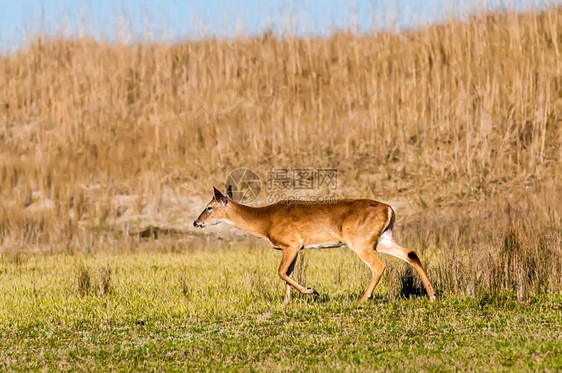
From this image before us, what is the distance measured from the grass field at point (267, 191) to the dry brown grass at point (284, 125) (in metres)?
0.08

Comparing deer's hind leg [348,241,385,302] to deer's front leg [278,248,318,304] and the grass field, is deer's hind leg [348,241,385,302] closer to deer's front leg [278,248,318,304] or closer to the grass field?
the grass field

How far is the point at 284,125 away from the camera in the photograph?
2758 cm

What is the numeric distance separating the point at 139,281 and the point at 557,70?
18068 millimetres

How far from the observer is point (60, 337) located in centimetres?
1059

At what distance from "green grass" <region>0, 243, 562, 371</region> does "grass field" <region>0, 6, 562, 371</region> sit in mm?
48

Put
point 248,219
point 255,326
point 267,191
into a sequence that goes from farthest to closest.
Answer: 1. point 267,191
2. point 248,219
3. point 255,326

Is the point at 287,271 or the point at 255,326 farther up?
the point at 287,271

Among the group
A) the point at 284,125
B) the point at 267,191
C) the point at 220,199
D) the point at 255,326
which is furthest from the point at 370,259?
the point at 284,125

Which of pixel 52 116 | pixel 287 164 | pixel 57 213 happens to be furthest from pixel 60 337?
pixel 52 116

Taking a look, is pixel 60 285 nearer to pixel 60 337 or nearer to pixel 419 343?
pixel 60 337

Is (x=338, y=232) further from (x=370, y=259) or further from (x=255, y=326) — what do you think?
(x=255, y=326)

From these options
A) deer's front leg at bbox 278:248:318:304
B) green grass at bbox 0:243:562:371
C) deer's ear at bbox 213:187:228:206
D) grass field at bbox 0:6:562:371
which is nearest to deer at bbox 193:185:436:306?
deer's front leg at bbox 278:248:318:304

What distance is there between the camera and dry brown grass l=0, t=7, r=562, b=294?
23.2 m

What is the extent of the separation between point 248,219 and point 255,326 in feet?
11.0
